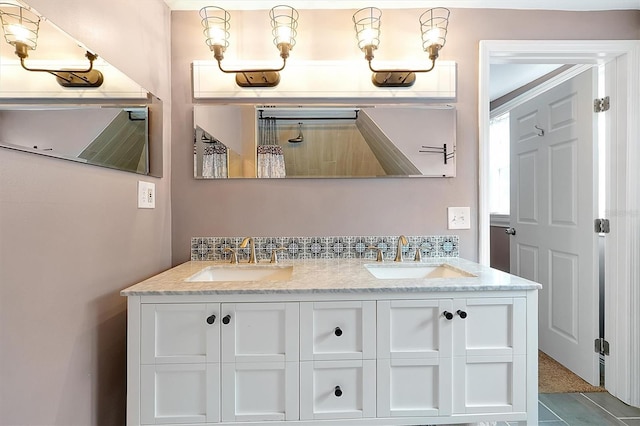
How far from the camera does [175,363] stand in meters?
1.12

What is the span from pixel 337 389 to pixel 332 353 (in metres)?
0.13

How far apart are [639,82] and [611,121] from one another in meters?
0.22

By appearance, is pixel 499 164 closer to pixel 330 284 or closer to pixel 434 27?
pixel 434 27

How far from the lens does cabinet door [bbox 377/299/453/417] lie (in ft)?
3.78

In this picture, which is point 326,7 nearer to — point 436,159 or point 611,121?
point 436,159

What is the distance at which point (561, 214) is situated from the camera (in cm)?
→ 212

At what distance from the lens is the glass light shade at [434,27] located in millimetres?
1572

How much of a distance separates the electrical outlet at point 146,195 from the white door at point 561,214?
251cm

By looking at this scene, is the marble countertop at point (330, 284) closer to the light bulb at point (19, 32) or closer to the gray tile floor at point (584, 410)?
the light bulb at point (19, 32)

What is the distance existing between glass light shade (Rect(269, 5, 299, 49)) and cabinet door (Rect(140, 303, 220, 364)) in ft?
4.17

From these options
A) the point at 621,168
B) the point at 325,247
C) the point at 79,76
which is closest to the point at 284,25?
the point at 79,76

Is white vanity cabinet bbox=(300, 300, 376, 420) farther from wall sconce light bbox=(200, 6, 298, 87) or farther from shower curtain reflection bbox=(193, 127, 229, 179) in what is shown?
wall sconce light bbox=(200, 6, 298, 87)

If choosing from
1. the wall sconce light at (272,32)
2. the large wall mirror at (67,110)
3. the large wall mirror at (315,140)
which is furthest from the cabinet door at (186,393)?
the wall sconce light at (272,32)

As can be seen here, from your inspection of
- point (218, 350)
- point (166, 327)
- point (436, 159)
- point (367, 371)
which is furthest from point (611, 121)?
point (166, 327)
